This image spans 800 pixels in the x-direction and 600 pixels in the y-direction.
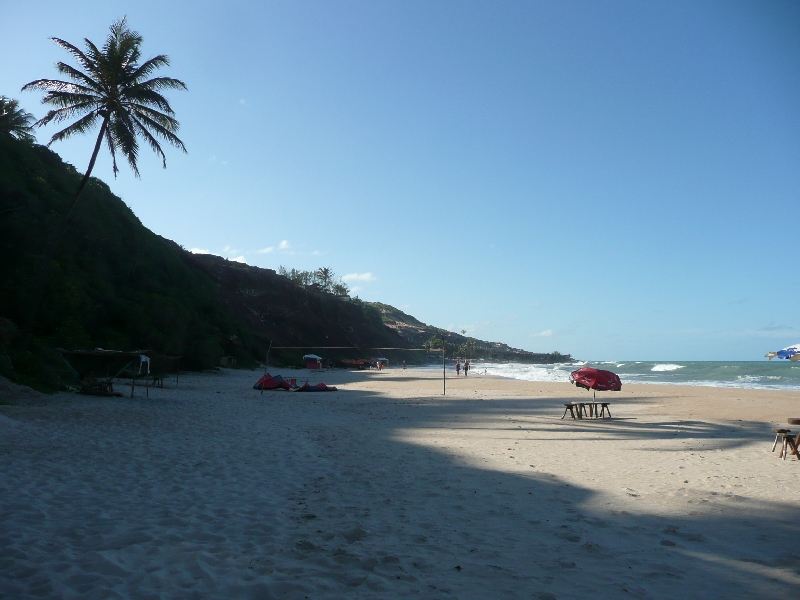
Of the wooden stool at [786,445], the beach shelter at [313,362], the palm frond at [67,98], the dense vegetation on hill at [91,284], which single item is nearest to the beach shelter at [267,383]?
the dense vegetation on hill at [91,284]

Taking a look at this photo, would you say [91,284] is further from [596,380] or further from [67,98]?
[596,380]

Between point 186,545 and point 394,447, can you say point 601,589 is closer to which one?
point 186,545

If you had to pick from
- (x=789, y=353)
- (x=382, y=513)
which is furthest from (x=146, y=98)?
(x=789, y=353)

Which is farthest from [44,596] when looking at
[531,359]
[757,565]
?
[531,359]

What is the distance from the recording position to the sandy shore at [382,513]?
137 inches

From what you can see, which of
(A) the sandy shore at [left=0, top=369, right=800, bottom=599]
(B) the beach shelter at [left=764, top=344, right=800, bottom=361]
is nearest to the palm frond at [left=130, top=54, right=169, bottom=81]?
(A) the sandy shore at [left=0, top=369, right=800, bottom=599]

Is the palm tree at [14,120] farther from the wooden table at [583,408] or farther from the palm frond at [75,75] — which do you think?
the wooden table at [583,408]

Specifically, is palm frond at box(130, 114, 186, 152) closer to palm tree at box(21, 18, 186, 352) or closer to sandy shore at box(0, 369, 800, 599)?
palm tree at box(21, 18, 186, 352)

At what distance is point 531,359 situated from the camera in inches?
5325

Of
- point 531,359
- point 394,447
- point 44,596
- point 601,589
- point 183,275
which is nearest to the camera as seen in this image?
point 44,596

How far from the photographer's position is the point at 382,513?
5168 mm

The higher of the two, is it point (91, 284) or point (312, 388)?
point (91, 284)

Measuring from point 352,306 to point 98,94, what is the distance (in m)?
61.3

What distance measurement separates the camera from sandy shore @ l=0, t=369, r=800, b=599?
11.4ft
